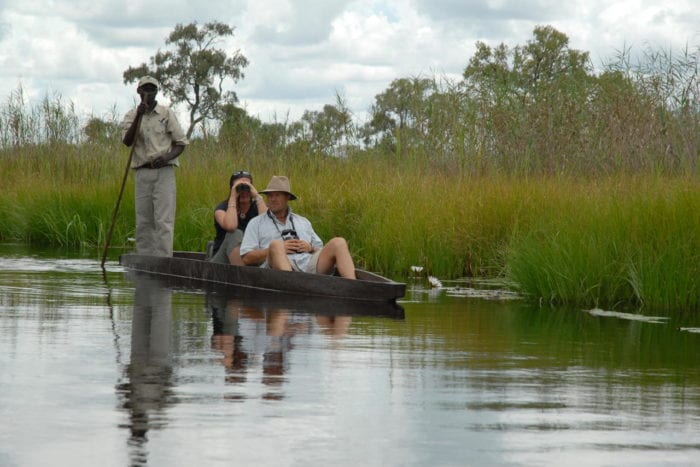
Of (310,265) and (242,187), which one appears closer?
(310,265)

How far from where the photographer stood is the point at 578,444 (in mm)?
6297

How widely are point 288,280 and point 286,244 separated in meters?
0.42

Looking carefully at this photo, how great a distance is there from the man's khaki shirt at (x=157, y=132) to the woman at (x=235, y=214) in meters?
1.84

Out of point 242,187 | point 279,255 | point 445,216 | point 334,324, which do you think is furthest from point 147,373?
point 445,216

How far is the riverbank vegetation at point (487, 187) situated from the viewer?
1374 centimetres

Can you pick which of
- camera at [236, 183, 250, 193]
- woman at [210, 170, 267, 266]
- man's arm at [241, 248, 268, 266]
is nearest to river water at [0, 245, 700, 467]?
man's arm at [241, 248, 268, 266]

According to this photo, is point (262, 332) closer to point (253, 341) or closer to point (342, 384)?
point (253, 341)

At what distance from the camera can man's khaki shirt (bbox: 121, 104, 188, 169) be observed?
17.6m

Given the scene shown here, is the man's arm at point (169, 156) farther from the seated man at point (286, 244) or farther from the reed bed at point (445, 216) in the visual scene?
the seated man at point (286, 244)

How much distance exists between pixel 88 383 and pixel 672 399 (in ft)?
10.9

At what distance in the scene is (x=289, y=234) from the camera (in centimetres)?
1465

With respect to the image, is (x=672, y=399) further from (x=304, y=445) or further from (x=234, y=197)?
(x=234, y=197)

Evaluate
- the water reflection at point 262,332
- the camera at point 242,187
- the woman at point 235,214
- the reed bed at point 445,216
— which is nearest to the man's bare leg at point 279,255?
the water reflection at point 262,332

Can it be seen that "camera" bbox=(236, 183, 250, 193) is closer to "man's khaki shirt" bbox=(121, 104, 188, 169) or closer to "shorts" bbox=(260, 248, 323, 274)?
"shorts" bbox=(260, 248, 323, 274)
